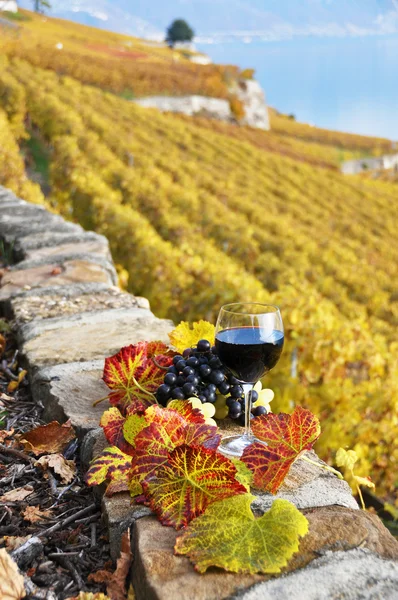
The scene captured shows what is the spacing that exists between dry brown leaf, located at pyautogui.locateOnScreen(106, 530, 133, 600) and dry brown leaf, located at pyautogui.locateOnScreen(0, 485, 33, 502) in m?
0.38

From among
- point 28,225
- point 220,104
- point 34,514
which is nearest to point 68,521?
point 34,514

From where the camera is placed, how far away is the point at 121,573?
46.0 inches

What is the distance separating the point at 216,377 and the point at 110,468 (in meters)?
0.39

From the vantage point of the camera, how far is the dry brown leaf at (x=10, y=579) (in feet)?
3.62

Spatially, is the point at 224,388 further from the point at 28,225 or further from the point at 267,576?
the point at 28,225

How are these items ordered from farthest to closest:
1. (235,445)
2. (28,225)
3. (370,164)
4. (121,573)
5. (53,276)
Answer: (370,164) < (28,225) < (53,276) < (235,445) < (121,573)

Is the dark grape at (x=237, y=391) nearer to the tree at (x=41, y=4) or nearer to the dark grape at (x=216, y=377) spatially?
the dark grape at (x=216, y=377)

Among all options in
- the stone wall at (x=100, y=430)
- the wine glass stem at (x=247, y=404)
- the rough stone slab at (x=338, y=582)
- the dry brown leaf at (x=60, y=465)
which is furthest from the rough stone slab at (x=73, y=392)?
the rough stone slab at (x=338, y=582)

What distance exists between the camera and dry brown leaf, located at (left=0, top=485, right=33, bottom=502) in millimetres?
1446

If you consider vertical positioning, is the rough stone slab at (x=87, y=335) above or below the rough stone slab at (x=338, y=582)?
below

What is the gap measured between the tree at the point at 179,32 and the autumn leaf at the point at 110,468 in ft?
281

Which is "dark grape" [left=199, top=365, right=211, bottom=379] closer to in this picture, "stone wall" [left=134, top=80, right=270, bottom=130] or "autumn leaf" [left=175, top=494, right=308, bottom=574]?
"autumn leaf" [left=175, top=494, right=308, bottom=574]

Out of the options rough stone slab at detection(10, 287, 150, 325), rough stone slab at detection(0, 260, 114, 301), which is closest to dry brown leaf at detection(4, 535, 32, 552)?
rough stone slab at detection(10, 287, 150, 325)

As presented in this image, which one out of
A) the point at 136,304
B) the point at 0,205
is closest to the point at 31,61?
the point at 0,205
